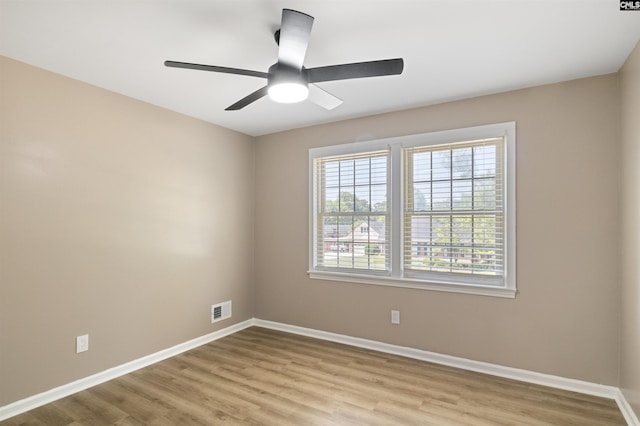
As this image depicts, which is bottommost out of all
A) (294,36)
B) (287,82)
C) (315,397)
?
(315,397)

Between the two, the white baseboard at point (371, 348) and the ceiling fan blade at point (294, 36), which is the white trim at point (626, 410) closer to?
the white baseboard at point (371, 348)

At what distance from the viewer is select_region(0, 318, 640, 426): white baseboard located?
2518mm

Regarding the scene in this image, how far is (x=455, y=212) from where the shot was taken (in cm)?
332

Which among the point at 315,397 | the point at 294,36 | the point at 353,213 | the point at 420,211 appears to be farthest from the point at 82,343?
the point at 420,211

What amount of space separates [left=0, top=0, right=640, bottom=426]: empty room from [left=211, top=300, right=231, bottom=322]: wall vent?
0.10 ft

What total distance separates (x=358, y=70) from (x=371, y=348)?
292 cm

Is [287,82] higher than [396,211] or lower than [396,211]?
higher

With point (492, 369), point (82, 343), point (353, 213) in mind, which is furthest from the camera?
point (353, 213)

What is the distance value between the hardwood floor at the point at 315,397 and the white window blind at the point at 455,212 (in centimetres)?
96

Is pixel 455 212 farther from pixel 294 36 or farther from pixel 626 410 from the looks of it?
pixel 294 36

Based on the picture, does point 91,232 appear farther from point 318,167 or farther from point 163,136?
point 318,167

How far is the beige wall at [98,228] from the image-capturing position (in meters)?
2.50

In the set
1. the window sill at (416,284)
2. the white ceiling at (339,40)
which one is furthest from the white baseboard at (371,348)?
the white ceiling at (339,40)

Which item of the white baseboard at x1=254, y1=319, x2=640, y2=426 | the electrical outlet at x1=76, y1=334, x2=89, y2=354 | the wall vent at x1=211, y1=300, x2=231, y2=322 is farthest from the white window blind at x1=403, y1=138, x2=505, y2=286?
the electrical outlet at x1=76, y1=334, x2=89, y2=354
